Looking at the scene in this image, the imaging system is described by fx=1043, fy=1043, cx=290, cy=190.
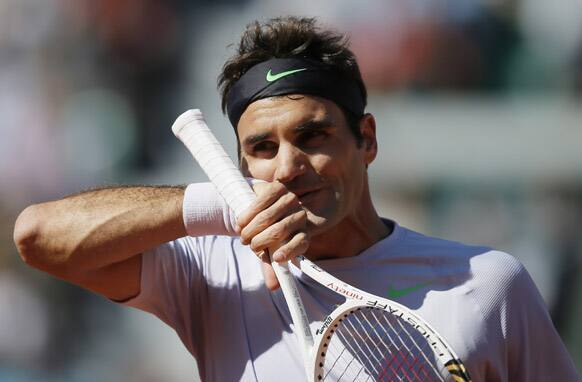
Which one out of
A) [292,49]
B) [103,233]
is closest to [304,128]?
[292,49]

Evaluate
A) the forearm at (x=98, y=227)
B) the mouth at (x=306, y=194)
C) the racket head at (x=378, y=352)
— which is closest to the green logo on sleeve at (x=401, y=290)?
the racket head at (x=378, y=352)

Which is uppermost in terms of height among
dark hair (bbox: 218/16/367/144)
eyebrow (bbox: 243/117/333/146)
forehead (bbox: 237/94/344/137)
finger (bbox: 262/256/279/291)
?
dark hair (bbox: 218/16/367/144)

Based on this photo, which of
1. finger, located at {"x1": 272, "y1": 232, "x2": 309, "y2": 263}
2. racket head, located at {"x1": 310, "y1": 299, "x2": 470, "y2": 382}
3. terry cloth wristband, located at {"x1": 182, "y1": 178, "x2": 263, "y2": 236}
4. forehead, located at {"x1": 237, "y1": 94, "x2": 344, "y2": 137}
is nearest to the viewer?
finger, located at {"x1": 272, "y1": 232, "x2": 309, "y2": 263}

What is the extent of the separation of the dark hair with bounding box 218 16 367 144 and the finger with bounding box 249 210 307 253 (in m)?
0.73

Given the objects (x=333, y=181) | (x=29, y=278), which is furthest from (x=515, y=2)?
(x=333, y=181)

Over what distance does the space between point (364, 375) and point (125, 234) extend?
33.6 inches

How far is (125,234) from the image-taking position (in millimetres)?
3244

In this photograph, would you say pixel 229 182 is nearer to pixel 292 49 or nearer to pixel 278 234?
pixel 278 234

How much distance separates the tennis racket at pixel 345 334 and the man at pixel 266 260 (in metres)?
0.08

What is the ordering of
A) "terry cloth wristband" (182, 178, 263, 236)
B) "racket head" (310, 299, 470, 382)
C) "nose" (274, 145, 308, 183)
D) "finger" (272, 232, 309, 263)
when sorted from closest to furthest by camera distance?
"finger" (272, 232, 309, 263) → "racket head" (310, 299, 470, 382) → "terry cloth wristband" (182, 178, 263, 236) → "nose" (274, 145, 308, 183)

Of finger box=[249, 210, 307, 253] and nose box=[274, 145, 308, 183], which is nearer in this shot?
finger box=[249, 210, 307, 253]

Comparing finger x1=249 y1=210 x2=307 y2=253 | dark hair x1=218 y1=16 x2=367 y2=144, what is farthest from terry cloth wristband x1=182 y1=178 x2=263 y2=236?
dark hair x1=218 y1=16 x2=367 y2=144

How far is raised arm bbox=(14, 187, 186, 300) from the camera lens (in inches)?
128

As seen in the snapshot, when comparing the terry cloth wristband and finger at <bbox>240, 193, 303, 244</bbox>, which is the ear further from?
finger at <bbox>240, 193, 303, 244</bbox>
